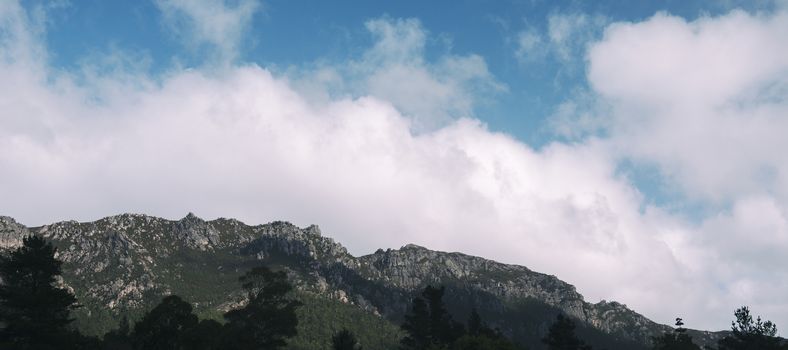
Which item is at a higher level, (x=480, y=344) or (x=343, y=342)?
(x=480, y=344)

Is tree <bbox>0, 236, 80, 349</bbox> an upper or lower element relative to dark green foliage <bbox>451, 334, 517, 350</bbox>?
lower

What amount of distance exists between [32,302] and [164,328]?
19684 millimetres

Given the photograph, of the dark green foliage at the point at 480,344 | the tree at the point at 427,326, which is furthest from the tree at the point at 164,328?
the dark green foliage at the point at 480,344

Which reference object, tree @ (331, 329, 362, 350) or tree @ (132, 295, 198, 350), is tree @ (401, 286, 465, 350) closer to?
tree @ (331, 329, 362, 350)

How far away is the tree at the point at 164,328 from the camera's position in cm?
6266

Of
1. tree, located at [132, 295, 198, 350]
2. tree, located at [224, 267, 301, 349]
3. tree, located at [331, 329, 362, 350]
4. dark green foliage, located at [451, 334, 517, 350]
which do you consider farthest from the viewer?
tree, located at [331, 329, 362, 350]

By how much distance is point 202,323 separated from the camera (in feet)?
218

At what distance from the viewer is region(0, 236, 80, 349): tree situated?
45.5 meters

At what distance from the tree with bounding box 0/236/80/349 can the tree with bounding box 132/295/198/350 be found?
14289 mm

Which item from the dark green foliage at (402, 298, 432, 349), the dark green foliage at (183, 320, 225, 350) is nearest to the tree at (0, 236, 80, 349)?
the dark green foliage at (183, 320, 225, 350)

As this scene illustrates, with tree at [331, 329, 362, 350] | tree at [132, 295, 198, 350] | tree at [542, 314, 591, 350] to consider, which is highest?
tree at [542, 314, 591, 350]

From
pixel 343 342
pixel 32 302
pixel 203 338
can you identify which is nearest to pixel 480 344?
pixel 343 342

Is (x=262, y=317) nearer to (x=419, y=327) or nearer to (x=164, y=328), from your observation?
(x=164, y=328)

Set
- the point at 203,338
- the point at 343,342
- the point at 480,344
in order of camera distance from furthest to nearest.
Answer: the point at 343,342
the point at 203,338
the point at 480,344
